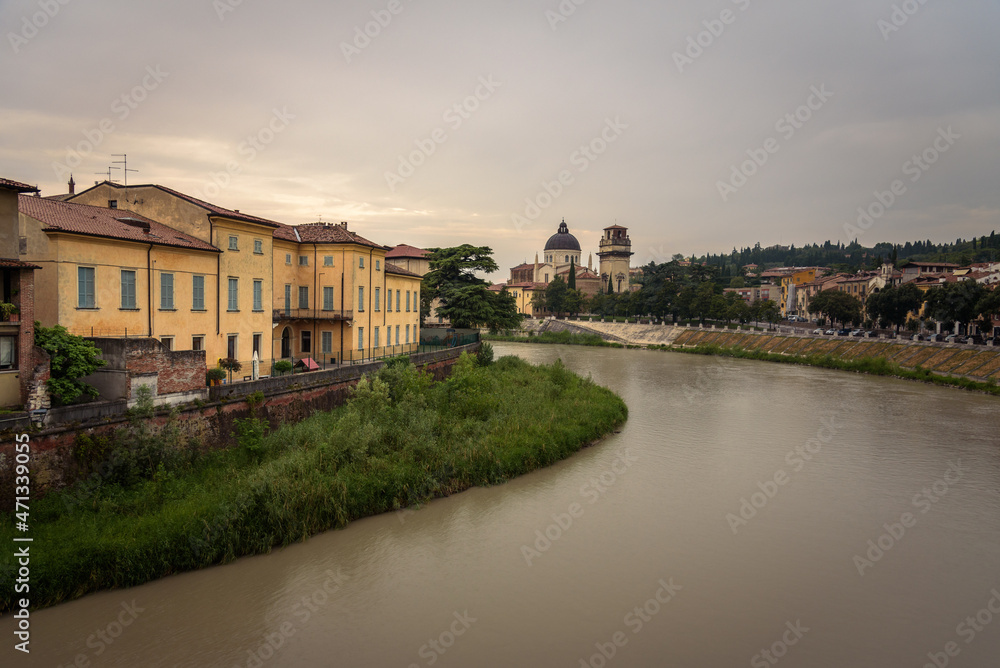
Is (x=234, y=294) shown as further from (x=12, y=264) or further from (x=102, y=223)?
(x=12, y=264)

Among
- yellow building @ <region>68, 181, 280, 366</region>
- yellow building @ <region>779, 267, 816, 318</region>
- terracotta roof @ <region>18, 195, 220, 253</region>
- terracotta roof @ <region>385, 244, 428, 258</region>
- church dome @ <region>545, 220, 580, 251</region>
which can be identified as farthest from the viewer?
church dome @ <region>545, 220, 580, 251</region>

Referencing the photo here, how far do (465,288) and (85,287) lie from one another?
2321 centimetres

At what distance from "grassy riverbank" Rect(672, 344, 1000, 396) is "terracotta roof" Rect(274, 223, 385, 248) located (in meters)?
31.4

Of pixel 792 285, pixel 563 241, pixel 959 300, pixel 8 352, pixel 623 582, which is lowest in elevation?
pixel 623 582

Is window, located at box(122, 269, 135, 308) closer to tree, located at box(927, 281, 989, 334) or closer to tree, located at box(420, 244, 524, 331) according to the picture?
tree, located at box(420, 244, 524, 331)

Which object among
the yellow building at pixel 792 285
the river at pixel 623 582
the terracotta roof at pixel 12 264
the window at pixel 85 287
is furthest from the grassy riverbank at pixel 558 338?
the terracotta roof at pixel 12 264

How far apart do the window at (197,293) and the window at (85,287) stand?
10.0 feet

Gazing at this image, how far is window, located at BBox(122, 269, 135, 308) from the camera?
16.0 meters

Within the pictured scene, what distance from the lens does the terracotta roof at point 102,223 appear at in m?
14.5

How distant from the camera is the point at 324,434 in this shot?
15531mm

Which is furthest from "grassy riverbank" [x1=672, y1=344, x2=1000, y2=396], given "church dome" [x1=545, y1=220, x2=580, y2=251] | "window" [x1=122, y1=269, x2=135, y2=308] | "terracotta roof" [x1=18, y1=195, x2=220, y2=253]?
"church dome" [x1=545, y1=220, x2=580, y2=251]

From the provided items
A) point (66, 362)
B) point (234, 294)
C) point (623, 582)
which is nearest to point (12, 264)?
point (66, 362)

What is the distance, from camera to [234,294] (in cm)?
1978

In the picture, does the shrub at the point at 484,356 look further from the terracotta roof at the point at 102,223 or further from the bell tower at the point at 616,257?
the bell tower at the point at 616,257
